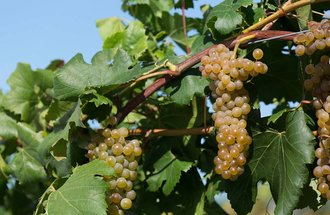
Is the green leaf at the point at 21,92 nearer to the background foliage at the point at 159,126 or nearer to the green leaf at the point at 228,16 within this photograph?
the background foliage at the point at 159,126

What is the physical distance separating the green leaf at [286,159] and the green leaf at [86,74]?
0.49 metres

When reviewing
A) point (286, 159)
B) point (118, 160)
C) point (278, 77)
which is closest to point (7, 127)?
point (118, 160)

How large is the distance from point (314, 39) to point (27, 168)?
142 cm

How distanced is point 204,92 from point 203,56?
17cm

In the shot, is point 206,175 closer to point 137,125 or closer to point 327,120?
point 137,125

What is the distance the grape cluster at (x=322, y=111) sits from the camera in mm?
1643

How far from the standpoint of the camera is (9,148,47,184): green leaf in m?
2.60

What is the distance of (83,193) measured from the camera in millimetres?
1775

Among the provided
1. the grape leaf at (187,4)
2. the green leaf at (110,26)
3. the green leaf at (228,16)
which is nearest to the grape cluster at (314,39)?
the green leaf at (228,16)

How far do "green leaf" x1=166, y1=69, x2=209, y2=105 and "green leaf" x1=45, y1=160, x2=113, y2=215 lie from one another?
13.1 inches

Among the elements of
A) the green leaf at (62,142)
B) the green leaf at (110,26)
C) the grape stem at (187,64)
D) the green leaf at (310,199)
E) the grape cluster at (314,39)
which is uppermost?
the grape cluster at (314,39)

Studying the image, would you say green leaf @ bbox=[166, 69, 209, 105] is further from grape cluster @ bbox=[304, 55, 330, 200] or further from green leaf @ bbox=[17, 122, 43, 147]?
green leaf @ bbox=[17, 122, 43, 147]

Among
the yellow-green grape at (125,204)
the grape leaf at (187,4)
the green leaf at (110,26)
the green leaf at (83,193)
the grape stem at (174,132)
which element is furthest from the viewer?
the green leaf at (110,26)

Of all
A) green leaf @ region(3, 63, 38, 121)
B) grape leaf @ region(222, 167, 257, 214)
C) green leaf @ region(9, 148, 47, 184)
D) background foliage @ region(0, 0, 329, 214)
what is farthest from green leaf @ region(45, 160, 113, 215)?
green leaf @ region(3, 63, 38, 121)
